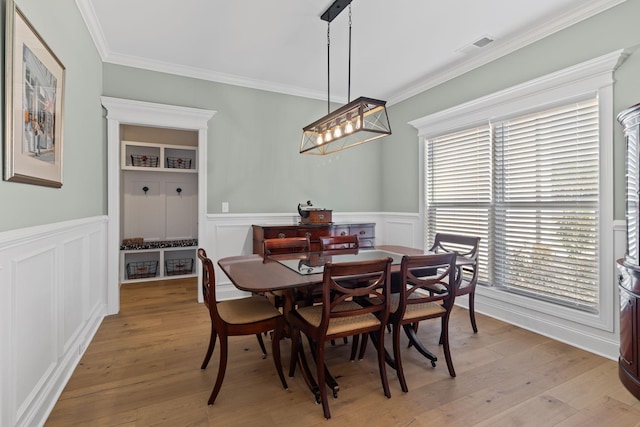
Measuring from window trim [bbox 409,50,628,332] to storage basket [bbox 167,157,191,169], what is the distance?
4357 mm

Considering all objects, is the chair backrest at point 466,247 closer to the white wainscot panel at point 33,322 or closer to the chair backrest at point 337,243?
the chair backrest at point 337,243

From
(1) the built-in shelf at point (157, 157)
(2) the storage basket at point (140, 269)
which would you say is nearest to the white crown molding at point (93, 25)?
(1) the built-in shelf at point (157, 157)

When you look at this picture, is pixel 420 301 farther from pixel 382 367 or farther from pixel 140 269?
pixel 140 269

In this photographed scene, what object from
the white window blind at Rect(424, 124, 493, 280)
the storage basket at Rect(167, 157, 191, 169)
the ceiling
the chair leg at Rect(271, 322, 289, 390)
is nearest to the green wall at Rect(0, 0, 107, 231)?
the ceiling

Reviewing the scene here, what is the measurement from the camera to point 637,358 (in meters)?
1.84

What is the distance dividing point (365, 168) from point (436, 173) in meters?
1.18

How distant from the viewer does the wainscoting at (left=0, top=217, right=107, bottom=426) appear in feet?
4.64

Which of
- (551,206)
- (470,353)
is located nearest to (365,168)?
(551,206)

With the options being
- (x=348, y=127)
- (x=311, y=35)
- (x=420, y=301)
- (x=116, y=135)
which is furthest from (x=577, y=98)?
(x=116, y=135)

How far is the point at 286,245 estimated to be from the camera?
303 centimetres

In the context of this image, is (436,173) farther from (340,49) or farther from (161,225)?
(161,225)

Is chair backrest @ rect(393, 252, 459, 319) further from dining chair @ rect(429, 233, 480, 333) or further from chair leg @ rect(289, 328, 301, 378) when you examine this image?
chair leg @ rect(289, 328, 301, 378)

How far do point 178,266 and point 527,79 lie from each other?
5309 mm

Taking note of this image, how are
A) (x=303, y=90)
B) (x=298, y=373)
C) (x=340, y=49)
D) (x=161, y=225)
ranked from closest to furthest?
(x=298, y=373), (x=340, y=49), (x=303, y=90), (x=161, y=225)
